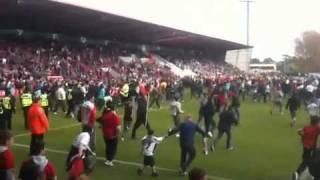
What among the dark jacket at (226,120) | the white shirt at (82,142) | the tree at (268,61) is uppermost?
the white shirt at (82,142)

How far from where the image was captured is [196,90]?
41.8m

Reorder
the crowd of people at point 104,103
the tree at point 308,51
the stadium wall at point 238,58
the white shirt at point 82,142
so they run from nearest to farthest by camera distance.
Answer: the white shirt at point 82,142 → the crowd of people at point 104,103 → the stadium wall at point 238,58 → the tree at point 308,51

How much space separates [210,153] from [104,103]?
9.74 metres

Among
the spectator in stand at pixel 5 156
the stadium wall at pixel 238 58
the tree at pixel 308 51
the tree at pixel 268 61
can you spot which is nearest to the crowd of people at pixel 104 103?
the spectator in stand at pixel 5 156

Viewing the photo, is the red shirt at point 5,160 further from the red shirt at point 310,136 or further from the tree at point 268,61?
the tree at point 268,61

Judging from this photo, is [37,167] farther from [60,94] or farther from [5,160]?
[60,94]

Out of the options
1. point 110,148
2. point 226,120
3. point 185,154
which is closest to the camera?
point 185,154

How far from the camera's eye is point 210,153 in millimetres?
17297

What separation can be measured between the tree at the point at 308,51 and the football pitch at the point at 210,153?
8539cm

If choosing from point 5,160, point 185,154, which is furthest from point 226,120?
point 5,160

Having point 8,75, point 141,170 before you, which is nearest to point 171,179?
point 141,170

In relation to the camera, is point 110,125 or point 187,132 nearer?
point 187,132

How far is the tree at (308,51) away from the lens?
352 feet

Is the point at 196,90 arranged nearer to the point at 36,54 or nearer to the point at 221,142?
the point at 36,54
